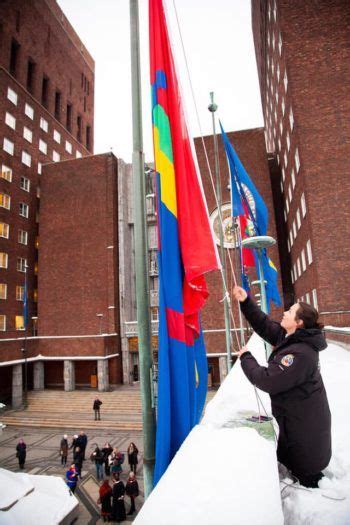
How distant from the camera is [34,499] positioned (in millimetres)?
9570

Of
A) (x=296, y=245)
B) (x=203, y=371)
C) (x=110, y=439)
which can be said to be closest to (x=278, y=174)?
(x=296, y=245)

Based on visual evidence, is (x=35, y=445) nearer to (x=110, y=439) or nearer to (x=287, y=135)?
(x=110, y=439)

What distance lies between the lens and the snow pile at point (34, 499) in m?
8.62

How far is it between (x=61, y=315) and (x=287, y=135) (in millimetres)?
28530

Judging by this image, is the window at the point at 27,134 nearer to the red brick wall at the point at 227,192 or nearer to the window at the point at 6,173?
the window at the point at 6,173

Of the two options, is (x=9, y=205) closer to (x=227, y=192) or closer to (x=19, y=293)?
(x=19, y=293)

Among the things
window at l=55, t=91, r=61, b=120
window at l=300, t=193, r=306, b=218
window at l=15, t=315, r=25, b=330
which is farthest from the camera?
window at l=55, t=91, r=61, b=120

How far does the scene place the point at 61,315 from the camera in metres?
34.3

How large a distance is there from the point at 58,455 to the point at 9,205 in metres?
26.2

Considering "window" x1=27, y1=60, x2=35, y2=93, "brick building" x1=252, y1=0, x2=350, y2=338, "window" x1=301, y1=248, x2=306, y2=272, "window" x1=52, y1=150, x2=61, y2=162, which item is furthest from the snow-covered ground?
"window" x1=27, y1=60, x2=35, y2=93

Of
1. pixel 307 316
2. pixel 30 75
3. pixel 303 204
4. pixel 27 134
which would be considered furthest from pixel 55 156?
pixel 307 316

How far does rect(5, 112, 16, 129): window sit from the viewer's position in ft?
115

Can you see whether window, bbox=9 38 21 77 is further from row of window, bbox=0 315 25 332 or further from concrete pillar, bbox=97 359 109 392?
concrete pillar, bbox=97 359 109 392

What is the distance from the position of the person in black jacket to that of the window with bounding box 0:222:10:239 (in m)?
35.5
